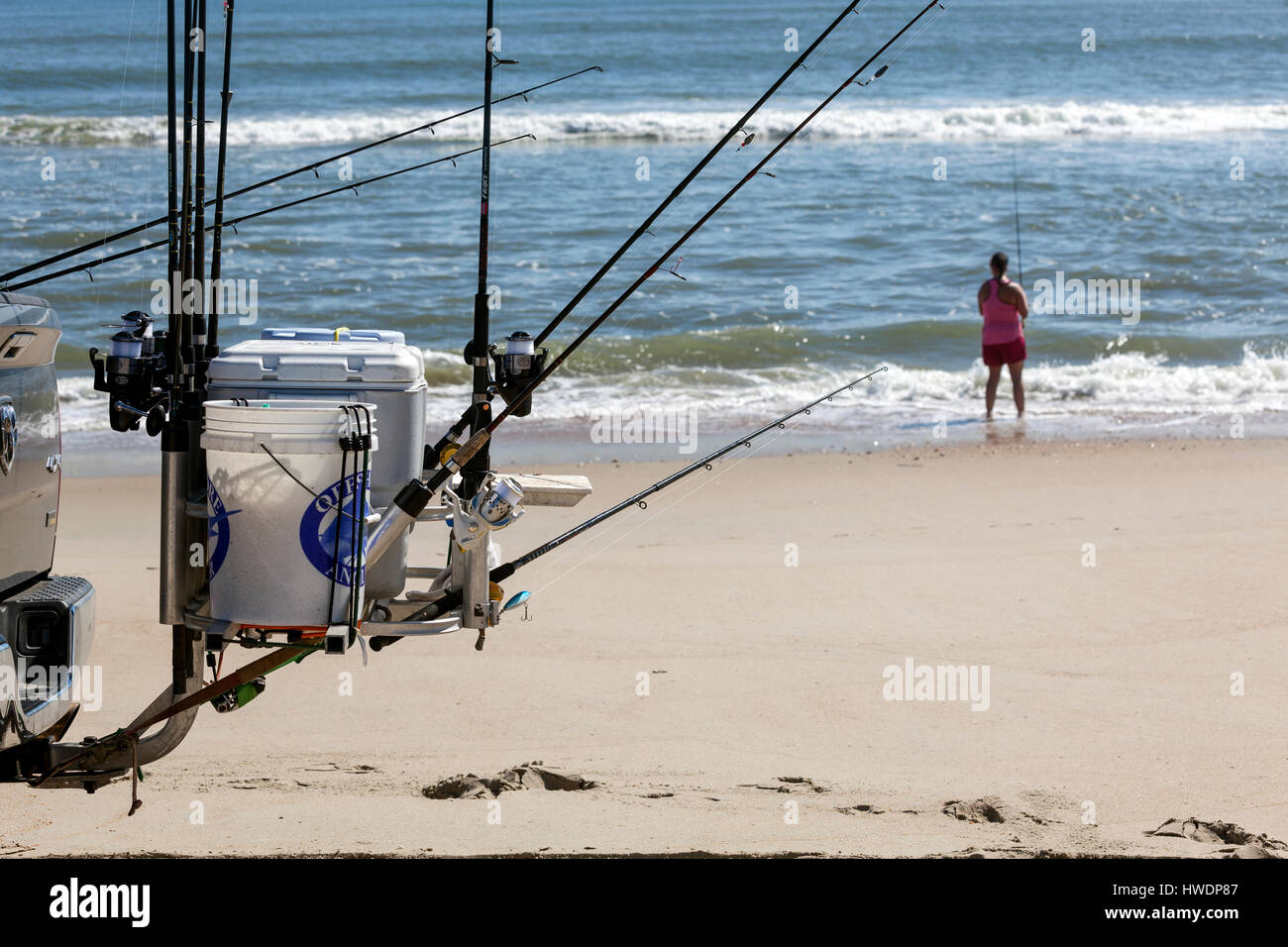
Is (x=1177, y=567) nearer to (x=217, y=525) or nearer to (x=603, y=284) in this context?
(x=217, y=525)

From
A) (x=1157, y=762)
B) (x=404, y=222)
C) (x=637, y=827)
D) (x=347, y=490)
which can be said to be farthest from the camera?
(x=404, y=222)

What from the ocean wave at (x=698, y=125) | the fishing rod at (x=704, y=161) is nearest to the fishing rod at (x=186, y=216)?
the fishing rod at (x=704, y=161)

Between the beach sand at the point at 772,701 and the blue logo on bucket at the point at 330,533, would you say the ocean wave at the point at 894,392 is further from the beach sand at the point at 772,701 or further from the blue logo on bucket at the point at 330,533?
the blue logo on bucket at the point at 330,533

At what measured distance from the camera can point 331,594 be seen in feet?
10.9

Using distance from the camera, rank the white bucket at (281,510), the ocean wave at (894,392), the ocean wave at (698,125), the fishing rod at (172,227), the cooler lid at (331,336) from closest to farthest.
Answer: the white bucket at (281,510) < the fishing rod at (172,227) < the cooler lid at (331,336) < the ocean wave at (894,392) < the ocean wave at (698,125)

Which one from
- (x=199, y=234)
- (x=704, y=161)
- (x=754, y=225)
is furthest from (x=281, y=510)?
(x=754, y=225)

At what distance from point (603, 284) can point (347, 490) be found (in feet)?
39.3

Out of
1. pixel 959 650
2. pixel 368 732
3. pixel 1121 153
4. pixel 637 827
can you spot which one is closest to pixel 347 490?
pixel 637 827

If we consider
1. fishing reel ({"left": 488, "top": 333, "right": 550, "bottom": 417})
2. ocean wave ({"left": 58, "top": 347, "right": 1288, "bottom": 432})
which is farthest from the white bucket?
ocean wave ({"left": 58, "top": 347, "right": 1288, "bottom": 432})

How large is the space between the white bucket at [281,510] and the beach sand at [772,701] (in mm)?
892

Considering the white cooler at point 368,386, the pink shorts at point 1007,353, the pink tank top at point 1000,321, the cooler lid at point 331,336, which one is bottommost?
the white cooler at point 368,386

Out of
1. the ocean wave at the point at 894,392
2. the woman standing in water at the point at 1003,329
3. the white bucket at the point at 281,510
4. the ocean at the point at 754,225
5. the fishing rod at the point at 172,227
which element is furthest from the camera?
the ocean at the point at 754,225

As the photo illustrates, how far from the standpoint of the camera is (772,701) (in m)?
5.11

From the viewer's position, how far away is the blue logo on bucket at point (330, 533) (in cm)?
331
